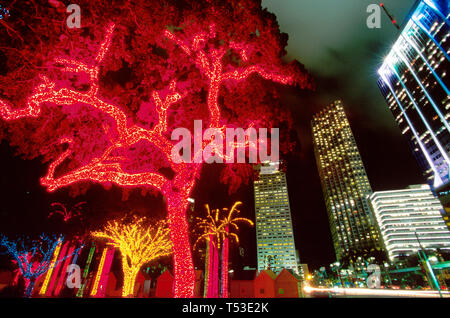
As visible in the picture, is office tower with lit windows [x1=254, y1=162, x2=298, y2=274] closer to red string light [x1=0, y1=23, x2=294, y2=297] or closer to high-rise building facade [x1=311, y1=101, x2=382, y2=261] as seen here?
high-rise building facade [x1=311, y1=101, x2=382, y2=261]

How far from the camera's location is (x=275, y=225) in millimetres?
155750

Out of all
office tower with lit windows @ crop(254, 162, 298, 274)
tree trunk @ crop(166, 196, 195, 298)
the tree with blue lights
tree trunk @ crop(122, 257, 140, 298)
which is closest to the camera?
tree trunk @ crop(166, 196, 195, 298)

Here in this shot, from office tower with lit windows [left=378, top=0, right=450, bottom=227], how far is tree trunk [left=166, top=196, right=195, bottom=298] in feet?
344

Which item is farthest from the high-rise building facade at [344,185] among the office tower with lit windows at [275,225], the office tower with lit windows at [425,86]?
the office tower with lit windows at [425,86]

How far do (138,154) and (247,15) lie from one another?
6.83 metres

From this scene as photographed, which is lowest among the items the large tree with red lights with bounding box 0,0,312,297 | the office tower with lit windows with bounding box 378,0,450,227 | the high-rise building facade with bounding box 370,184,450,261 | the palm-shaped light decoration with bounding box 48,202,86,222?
the palm-shaped light decoration with bounding box 48,202,86,222

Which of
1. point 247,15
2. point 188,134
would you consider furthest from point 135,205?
point 247,15

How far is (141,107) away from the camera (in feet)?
28.6

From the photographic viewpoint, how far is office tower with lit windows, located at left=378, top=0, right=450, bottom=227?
242ft

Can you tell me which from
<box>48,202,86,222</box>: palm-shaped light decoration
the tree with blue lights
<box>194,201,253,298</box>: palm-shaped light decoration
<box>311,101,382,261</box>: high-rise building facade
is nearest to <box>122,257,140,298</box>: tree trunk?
the tree with blue lights

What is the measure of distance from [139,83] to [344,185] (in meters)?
166

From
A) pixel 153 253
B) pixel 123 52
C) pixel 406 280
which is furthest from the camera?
pixel 406 280

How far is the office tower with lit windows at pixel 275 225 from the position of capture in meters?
151
